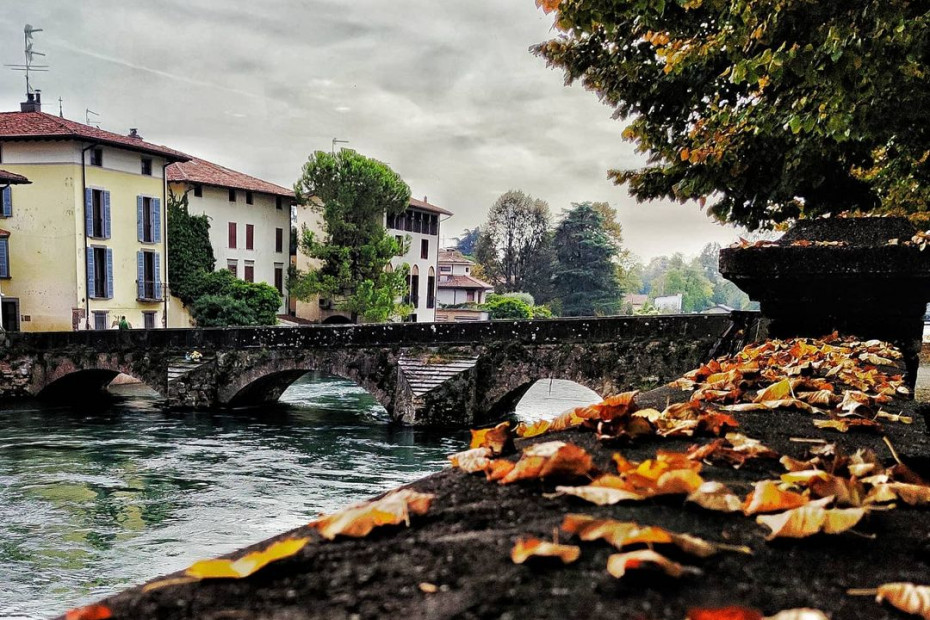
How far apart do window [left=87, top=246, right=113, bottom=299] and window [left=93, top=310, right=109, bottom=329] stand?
0.61 metres

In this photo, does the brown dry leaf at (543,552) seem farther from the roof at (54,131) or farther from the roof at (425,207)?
Answer: the roof at (425,207)

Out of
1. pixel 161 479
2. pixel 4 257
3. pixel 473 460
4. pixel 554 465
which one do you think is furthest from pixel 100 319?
pixel 554 465

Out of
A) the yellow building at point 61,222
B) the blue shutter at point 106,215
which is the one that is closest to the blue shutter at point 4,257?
the yellow building at point 61,222

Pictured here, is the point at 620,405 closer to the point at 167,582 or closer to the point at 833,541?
the point at 833,541

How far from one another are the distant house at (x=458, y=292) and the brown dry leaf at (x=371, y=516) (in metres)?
48.9

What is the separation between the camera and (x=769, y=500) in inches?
46.9

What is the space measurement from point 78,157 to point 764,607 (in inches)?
1244

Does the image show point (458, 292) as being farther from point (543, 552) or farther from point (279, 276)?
Result: point (543, 552)

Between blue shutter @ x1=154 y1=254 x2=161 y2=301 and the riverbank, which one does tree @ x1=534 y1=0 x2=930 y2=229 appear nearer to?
the riverbank

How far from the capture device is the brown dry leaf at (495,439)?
1.63 metres

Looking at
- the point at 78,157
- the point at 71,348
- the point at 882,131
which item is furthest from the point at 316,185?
the point at 882,131

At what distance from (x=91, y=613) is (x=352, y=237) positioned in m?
37.9

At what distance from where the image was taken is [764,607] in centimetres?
87

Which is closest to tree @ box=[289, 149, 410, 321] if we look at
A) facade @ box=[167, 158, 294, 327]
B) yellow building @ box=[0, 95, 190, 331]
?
facade @ box=[167, 158, 294, 327]
